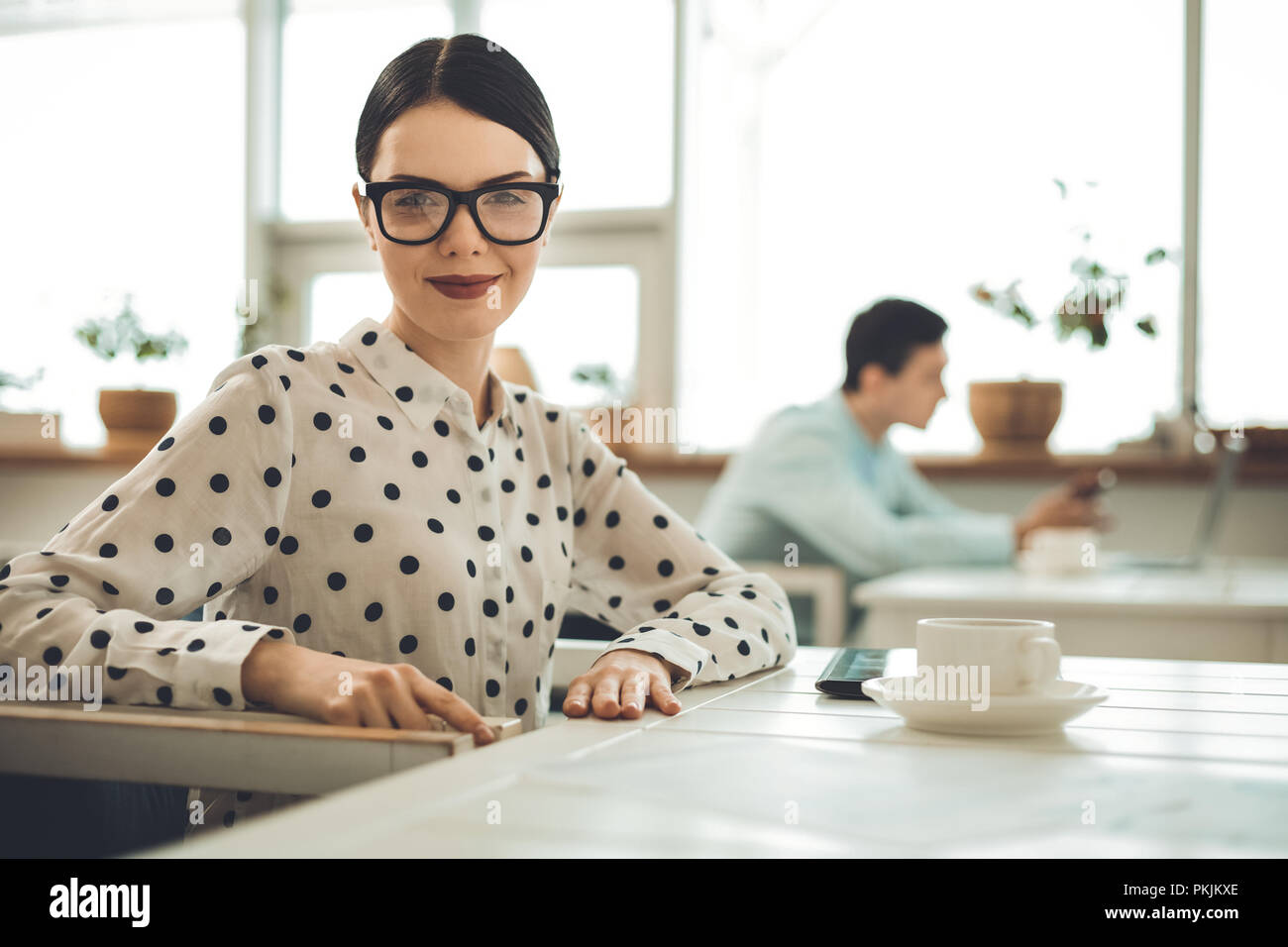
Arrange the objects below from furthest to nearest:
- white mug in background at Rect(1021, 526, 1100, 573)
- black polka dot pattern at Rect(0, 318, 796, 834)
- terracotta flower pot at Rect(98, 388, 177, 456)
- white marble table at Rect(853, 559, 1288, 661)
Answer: terracotta flower pot at Rect(98, 388, 177, 456), white mug in background at Rect(1021, 526, 1100, 573), white marble table at Rect(853, 559, 1288, 661), black polka dot pattern at Rect(0, 318, 796, 834)

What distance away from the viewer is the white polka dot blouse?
0.83m

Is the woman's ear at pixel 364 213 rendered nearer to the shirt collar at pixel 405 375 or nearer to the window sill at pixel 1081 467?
the shirt collar at pixel 405 375

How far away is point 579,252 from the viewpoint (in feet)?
12.8

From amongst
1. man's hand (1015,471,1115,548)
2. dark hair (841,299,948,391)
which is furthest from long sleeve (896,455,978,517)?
man's hand (1015,471,1115,548)

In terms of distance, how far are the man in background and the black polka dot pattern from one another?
1.43m

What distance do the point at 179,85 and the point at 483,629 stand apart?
3761 mm

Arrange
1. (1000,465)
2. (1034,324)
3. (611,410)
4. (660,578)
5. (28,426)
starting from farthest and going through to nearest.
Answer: (28,426) < (611,410) < (1000,465) < (1034,324) < (660,578)

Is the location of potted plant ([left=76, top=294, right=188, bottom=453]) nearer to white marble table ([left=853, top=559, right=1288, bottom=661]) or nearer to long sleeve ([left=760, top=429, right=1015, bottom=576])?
long sleeve ([left=760, top=429, right=1015, bottom=576])

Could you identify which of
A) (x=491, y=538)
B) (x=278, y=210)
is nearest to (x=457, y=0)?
(x=278, y=210)

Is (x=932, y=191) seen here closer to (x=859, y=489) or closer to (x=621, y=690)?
(x=859, y=489)

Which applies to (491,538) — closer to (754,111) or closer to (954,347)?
(954,347)

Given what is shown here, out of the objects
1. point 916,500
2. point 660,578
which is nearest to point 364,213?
point 660,578

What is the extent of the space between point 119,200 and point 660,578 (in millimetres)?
3701

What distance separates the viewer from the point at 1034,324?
3203 millimetres
